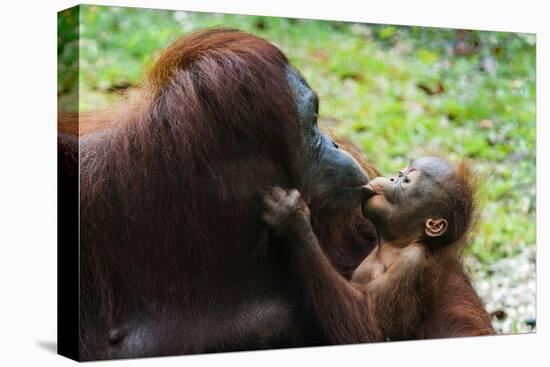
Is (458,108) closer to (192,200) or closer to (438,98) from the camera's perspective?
(438,98)

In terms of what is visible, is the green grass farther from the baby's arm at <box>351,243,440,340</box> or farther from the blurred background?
the baby's arm at <box>351,243,440,340</box>

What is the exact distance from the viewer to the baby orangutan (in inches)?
214

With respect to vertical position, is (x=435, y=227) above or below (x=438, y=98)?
below

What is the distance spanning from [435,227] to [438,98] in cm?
110

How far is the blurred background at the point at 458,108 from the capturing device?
6352 mm

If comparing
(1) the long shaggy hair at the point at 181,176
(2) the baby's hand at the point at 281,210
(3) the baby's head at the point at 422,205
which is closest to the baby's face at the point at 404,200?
(3) the baby's head at the point at 422,205

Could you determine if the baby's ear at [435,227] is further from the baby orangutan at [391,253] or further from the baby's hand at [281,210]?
the baby's hand at [281,210]

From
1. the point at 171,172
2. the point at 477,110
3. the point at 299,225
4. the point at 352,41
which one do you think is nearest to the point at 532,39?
the point at 477,110

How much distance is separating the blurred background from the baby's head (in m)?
0.38

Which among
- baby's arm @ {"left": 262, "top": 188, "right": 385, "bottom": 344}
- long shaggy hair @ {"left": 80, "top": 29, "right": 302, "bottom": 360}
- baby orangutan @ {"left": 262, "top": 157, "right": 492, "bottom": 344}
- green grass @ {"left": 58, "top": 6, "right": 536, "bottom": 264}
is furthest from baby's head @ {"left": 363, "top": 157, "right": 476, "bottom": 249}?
long shaggy hair @ {"left": 80, "top": 29, "right": 302, "bottom": 360}

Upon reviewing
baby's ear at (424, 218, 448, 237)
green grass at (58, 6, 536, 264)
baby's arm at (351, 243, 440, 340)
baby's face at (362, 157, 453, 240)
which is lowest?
baby's arm at (351, 243, 440, 340)

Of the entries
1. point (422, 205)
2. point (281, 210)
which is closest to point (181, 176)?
point (281, 210)

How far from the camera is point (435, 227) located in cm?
584

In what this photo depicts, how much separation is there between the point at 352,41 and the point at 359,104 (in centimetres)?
77
